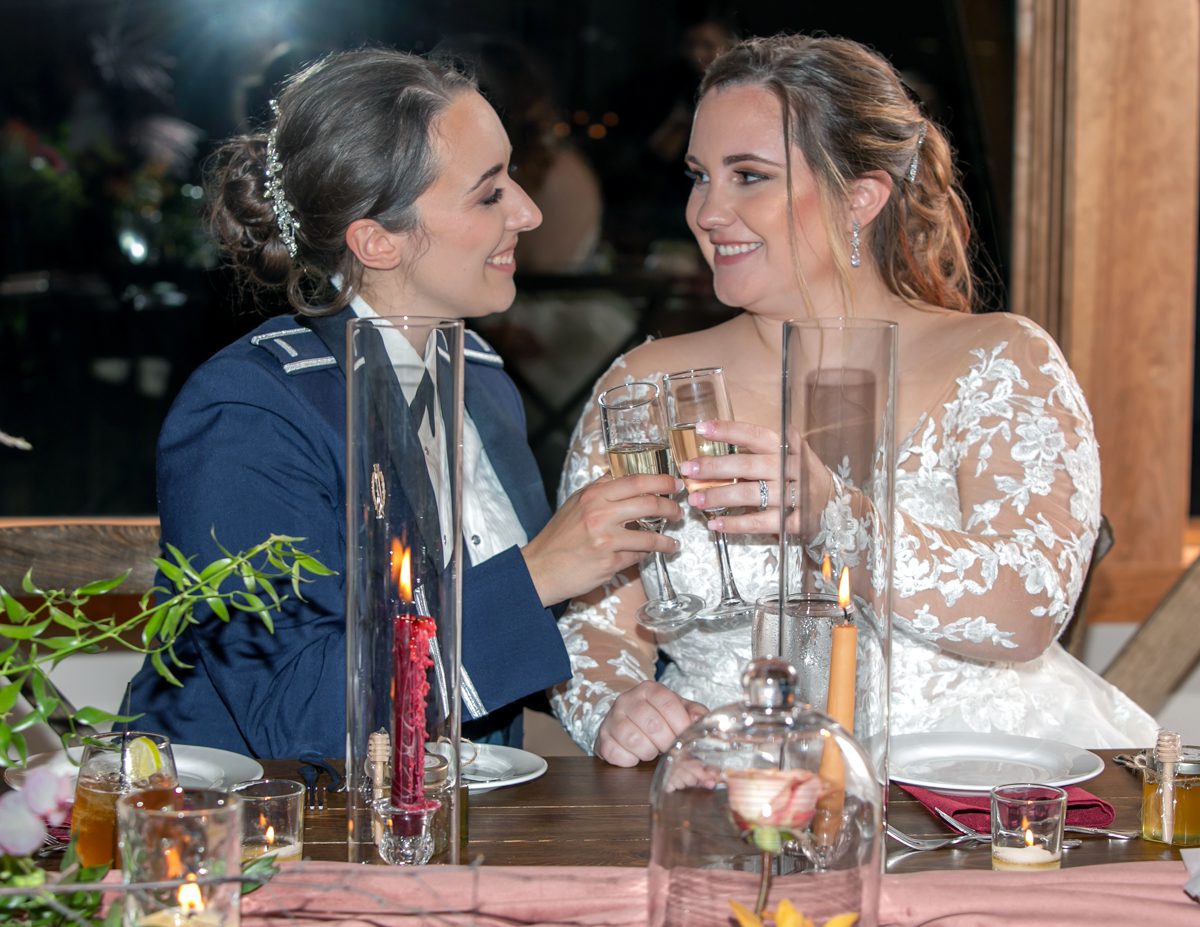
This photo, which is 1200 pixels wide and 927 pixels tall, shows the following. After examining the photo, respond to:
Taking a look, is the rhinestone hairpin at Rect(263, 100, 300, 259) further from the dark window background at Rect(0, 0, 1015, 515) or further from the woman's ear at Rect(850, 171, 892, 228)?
the dark window background at Rect(0, 0, 1015, 515)

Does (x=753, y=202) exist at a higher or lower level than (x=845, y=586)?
higher

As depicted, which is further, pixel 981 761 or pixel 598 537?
pixel 598 537

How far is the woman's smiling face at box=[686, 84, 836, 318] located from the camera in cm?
217

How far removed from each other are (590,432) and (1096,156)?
217 centimetres

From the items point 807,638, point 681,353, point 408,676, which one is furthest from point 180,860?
point 681,353

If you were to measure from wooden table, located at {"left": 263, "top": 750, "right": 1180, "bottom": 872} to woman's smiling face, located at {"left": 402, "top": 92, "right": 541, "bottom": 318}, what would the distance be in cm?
87

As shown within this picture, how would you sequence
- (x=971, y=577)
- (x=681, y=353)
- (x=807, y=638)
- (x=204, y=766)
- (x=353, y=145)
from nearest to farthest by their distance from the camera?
(x=807, y=638) < (x=204, y=766) < (x=971, y=577) < (x=353, y=145) < (x=681, y=353)

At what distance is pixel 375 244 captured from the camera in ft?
7.02

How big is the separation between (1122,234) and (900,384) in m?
1.92

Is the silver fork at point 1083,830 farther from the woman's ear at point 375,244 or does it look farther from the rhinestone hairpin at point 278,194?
the rhinestone hairpin at point 278,194

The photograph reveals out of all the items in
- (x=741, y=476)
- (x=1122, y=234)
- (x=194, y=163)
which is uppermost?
(x=194, y=163)

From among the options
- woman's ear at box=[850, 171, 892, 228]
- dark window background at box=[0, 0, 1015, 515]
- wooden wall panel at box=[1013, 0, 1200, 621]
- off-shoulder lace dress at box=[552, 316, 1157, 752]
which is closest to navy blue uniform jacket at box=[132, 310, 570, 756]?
off-shoulder lace dress at box=[552, 316, 1157, 752]

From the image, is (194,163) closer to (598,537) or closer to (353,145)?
(353,145)

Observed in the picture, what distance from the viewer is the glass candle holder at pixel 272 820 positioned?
1.20 meters
